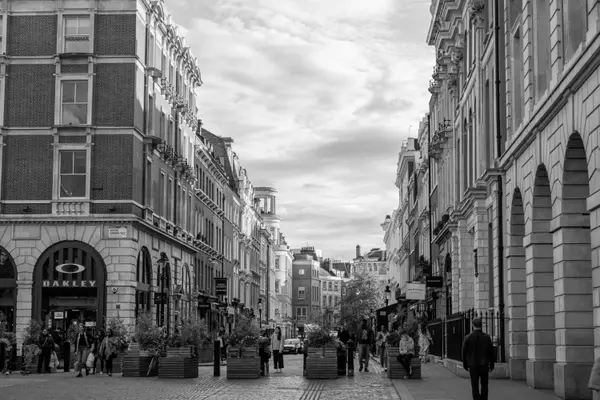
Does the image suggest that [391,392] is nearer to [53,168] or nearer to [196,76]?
[53,168]

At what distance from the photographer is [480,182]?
34.5 m

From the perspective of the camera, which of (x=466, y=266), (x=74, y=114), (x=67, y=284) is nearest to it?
(x=466, y=266)

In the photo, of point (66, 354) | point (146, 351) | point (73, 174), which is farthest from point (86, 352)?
point (73, 174)

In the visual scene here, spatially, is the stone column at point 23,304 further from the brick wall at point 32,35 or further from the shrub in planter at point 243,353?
the shrub in planter at point 243,353

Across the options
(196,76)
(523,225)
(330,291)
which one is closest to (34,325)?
(523,225)

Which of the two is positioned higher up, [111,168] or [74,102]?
[74,102]

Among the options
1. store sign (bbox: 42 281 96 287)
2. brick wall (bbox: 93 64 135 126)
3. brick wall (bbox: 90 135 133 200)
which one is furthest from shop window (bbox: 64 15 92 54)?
store sign (bbox: 42 281 96 287)

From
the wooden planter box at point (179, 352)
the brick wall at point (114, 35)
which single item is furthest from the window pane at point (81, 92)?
the wooden planter box at point (179, 352)

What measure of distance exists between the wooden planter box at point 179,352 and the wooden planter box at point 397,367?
5768 mm

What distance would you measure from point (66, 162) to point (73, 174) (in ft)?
2.09

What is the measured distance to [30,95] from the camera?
48031 millimetres

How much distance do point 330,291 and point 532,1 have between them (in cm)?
17112

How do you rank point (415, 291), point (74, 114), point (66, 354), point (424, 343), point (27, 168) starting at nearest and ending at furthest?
point (66, 354)
point (424, 343)
point (415, 291)
point (27, 168)
point (74, 114)

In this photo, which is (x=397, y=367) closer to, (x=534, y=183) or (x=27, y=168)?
(x=534, y=183)
